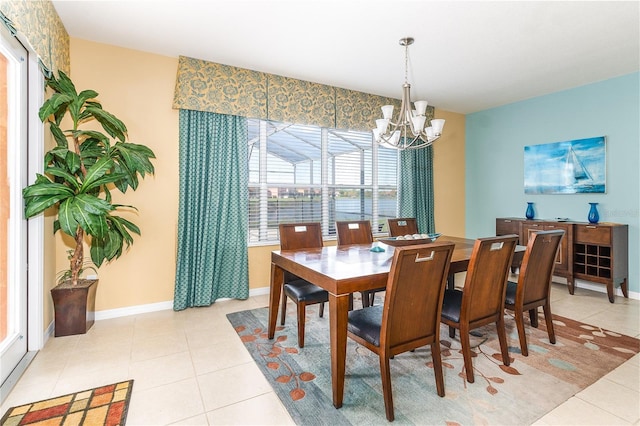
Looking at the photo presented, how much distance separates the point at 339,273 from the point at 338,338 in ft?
1.16

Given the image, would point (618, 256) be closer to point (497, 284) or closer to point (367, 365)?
point (497, 284)

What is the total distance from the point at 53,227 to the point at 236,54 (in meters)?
2.31

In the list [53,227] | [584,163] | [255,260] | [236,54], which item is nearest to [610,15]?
[584,163]

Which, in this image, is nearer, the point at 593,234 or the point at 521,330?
the point at 521,330

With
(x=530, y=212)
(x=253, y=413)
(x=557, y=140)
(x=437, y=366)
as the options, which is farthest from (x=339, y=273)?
(x=557, y=140)

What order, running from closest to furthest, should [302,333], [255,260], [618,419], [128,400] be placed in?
[618,419] → [128,400] → [302,333] → [255,260]

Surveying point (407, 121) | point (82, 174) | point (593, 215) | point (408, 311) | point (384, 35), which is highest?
point (384, 35)

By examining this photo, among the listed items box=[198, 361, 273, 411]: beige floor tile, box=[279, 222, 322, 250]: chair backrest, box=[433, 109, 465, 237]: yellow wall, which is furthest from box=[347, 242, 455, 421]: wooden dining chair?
box=[433, 109, 465, 237]: yellow wall

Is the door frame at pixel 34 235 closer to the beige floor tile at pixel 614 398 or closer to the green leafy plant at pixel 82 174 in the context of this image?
the green leafy plant at pixel 82 174

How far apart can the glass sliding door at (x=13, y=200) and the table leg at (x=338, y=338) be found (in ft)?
6.95

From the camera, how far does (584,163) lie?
406 cm

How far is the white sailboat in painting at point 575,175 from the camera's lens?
4.04 metres

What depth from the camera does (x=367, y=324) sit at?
187 cm

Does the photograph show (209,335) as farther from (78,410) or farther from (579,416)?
(579,416)
